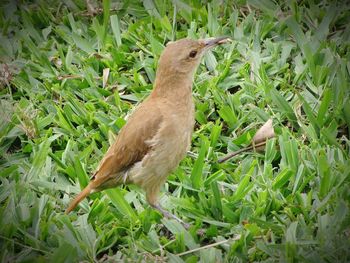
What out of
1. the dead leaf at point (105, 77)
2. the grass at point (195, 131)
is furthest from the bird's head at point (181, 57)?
the dead leaf at point (105, 77)

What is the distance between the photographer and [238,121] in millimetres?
6980

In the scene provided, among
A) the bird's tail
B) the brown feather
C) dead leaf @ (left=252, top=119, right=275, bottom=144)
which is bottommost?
dead leaf @ (left=252, top=119, right=275, bottom=144)

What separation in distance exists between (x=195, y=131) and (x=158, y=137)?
1.02 m

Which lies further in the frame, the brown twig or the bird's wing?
the brown twig

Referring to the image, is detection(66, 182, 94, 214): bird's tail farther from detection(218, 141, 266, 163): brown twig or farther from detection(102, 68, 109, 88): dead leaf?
detection(102, 68, 109, 88): dead leaf

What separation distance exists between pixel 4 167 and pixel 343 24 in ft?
10.8

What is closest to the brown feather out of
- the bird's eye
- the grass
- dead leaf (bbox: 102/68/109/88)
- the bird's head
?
the grass

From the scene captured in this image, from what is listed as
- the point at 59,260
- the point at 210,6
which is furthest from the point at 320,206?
the point at 210,6

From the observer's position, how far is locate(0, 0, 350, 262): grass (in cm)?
595

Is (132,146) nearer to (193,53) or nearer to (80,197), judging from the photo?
(80,197)

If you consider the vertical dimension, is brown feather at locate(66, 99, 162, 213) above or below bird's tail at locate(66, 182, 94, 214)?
above

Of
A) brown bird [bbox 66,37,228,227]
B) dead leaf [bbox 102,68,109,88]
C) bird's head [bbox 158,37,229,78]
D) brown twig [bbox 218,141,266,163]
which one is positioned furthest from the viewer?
dead leaf [bbox 102,68,109,88]

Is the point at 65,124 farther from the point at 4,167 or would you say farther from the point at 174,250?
the point at 174,250

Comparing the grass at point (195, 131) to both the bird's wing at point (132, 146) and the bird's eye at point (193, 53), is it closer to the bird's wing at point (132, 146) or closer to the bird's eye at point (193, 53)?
the bird's wing at point (132, 146)
